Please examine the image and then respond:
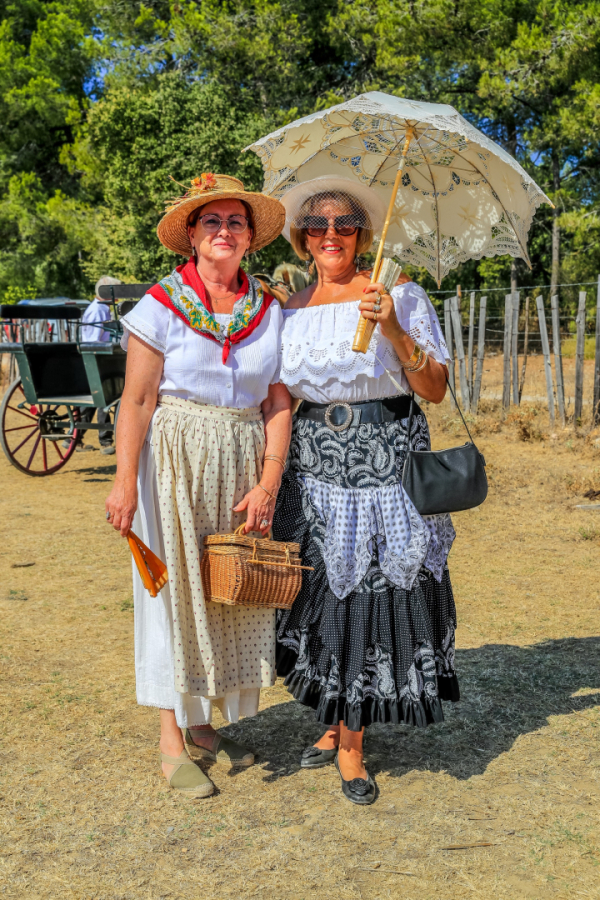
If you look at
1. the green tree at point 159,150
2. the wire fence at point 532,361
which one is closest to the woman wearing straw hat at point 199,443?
the wire fence at point 532,361

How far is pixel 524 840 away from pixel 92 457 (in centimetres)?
799

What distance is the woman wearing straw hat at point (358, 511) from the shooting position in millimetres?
2678

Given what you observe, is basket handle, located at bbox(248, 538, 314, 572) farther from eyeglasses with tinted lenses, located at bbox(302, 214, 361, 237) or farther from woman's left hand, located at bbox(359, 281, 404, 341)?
eyeglasses with tinted lenses, located at bbox(302, 214, 361, 237)

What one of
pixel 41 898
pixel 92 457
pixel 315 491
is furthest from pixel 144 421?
pixel 92 457

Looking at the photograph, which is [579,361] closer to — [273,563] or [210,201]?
[210,201]

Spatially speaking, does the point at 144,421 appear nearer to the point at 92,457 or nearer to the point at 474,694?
the point at 474,694

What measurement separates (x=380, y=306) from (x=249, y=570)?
0.87 m

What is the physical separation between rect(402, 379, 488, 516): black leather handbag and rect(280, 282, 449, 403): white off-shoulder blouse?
0.18 metres

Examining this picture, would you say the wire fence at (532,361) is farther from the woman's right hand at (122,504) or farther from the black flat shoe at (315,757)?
the woman's right hand at (122,504)

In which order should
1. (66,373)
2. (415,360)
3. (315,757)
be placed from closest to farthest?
1. (415,360)
2. (315,757)
3. (66,373)

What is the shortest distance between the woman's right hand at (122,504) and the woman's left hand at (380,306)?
87 cm

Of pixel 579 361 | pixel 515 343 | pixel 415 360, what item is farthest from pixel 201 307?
pixel 515 343

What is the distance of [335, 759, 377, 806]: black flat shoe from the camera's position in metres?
2.69

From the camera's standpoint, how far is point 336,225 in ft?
8.97
